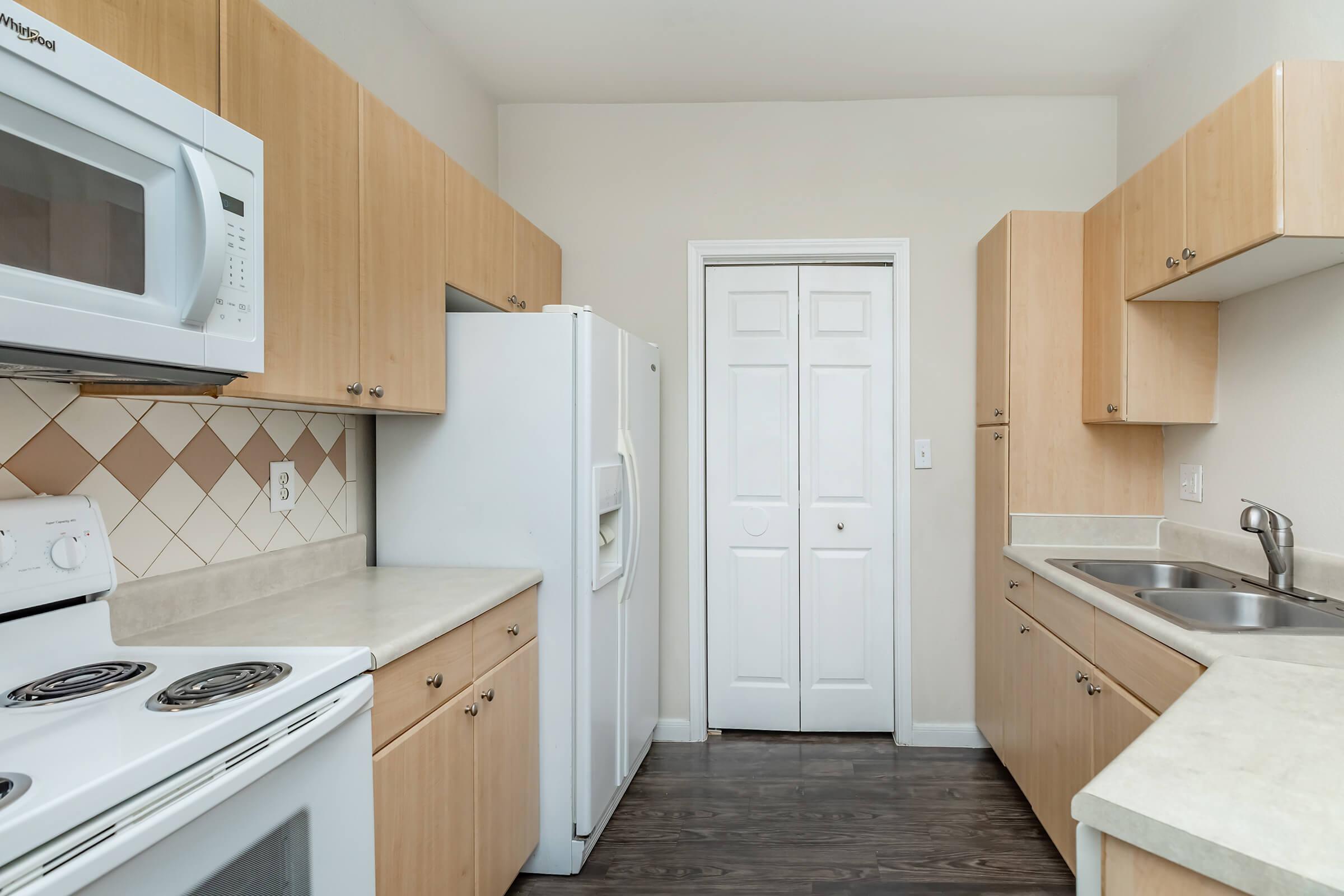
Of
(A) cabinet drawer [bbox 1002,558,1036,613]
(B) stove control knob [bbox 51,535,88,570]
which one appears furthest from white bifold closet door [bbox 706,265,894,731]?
(B) stove control knob [bbox 51,535,88,570]

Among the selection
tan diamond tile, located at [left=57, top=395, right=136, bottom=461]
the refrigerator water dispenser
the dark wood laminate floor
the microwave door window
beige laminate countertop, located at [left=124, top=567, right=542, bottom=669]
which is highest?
the microwave door window

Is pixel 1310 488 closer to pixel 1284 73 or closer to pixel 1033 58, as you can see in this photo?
pixel 1284 73

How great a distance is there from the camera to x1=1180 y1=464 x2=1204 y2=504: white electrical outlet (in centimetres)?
243

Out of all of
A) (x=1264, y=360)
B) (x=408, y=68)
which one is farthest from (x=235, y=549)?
(x=1264, y=360)

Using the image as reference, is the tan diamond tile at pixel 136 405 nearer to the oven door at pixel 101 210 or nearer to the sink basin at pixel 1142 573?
the oven door at pixel 101 210

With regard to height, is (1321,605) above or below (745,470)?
below

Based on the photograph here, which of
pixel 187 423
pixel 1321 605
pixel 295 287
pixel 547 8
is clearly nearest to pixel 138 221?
pixel 295 287

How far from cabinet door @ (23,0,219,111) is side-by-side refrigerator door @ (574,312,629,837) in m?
1.10

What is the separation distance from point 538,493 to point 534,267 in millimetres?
1066

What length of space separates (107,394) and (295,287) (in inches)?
14.8

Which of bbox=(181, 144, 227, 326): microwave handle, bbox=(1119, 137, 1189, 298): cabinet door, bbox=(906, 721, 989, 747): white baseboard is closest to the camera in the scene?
bbox=(181, 144, 227, 326): microwave handle

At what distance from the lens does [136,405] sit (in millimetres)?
1499

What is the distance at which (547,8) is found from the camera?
244 centimetres

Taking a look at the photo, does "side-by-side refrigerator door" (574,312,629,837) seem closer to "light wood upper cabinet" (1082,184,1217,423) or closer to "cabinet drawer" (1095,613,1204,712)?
"cabinet drawer" (1095,613,1204,712)
